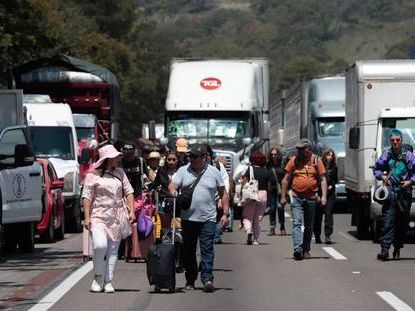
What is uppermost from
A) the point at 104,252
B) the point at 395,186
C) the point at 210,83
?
the point at 210,83

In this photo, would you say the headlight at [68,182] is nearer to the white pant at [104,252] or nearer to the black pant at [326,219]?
the black pant at [326,219]

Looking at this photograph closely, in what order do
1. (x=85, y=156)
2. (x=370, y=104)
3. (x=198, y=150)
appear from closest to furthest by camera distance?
(x=198, y=150)
(x=370, y=104)
(x=85, y=156)

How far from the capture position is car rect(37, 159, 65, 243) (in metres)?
27.0

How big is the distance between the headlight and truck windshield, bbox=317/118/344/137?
12.0 m

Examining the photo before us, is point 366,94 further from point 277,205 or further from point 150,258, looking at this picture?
point 150,258

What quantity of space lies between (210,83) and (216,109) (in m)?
0.81

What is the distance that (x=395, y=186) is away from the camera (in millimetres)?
22141

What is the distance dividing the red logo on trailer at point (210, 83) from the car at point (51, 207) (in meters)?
9.11

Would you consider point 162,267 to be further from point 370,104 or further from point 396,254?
point 370,104

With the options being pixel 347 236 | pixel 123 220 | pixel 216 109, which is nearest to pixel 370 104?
pixel 347 236

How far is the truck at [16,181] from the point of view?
74.5ft

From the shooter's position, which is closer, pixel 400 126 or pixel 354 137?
pixel 400 126

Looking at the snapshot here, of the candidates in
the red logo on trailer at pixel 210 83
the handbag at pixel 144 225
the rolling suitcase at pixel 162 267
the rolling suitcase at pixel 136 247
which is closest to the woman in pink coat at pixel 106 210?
the rolling suitcase at pixel 162 267

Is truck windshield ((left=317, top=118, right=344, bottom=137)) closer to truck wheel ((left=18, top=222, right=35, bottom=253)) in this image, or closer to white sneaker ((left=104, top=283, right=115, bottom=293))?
truck wheel ((left=18, top=222, right=35, bottom=253))
